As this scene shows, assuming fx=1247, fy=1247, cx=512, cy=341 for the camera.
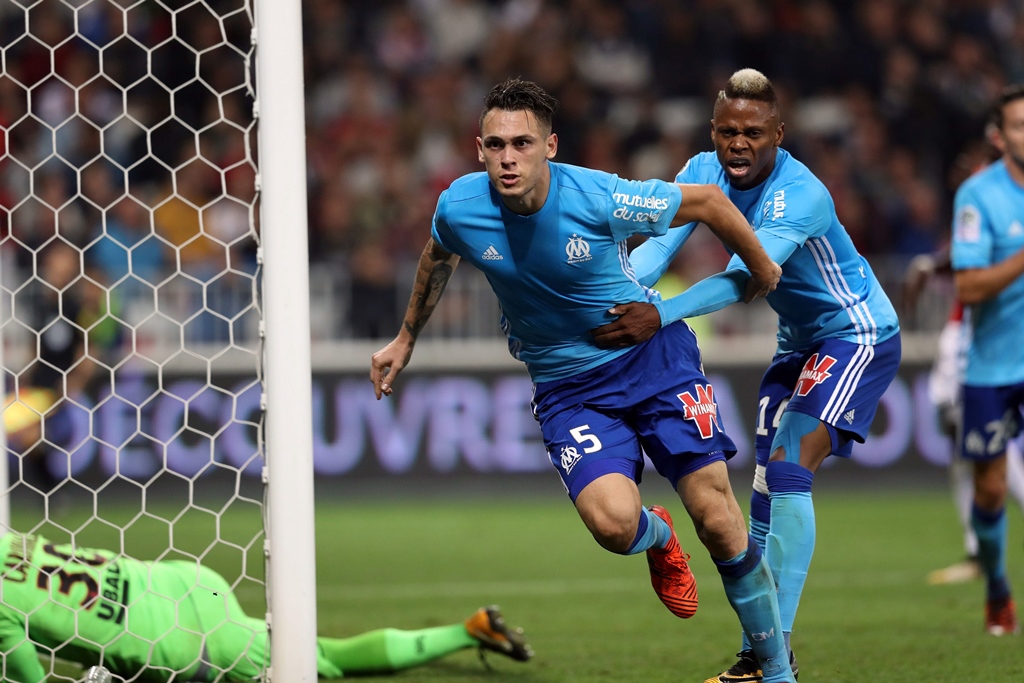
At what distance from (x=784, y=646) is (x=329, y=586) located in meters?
3.87

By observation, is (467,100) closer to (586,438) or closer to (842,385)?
(842,385)

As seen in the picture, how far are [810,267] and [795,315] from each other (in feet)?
0.69

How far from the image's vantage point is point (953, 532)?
9.20 m

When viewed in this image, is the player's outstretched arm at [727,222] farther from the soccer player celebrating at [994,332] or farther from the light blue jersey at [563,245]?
the soccer player celebrating at [994,332]

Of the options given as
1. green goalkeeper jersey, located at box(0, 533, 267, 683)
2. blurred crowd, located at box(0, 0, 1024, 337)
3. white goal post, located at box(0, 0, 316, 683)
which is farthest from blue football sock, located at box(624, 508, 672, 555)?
blurred crowd, located at box(0, 0, 1024, 337)

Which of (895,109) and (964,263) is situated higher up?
(895,109)

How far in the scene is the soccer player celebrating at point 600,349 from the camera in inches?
155

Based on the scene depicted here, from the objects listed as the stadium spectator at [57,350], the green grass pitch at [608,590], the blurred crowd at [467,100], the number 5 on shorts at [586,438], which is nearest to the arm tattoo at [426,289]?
the number 5 on shorts at [586,438]

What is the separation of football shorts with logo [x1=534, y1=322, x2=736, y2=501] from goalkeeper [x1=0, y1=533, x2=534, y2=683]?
3.52ft

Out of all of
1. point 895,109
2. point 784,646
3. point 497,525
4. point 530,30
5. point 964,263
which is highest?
point 530,30

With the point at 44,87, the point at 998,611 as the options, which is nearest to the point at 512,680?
the point at 998,611

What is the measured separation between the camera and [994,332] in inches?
222

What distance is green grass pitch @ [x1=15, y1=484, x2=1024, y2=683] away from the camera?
16.3ft

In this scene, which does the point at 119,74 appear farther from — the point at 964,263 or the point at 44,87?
the point at 964,263
